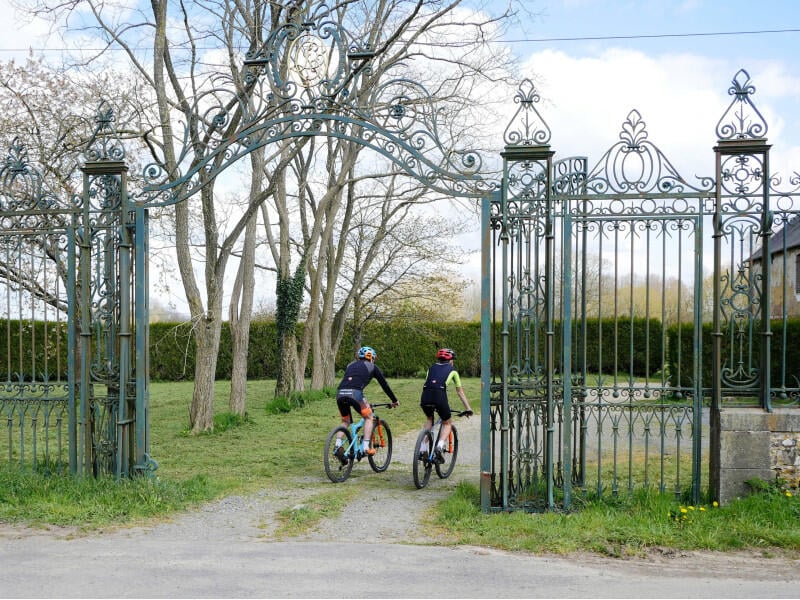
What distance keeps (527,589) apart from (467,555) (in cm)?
95

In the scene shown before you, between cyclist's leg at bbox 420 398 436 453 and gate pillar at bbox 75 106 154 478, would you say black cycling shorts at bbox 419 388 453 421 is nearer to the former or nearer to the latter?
cyclist's leg at bbox 420 398 436 453

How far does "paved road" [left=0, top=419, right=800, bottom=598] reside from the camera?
5770 mm

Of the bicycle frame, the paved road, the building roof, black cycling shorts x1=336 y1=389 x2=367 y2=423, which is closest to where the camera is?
the paved road

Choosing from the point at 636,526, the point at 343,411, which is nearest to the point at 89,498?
the point at 343,411

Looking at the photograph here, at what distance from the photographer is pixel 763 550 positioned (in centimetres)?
688

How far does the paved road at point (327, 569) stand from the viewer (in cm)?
577

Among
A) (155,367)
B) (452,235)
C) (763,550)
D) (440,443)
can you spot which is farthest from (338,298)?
(763,550)

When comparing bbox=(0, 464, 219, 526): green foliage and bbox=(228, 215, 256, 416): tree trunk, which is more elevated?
bbox=(228, 215, 256, 416): tree trunk

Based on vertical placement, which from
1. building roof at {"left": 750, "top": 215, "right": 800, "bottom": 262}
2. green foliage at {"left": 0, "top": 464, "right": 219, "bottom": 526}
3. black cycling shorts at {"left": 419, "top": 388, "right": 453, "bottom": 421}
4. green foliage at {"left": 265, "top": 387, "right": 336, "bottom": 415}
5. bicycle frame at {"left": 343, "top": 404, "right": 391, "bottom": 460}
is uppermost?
building roof at {"left": 750, "top": 215, "right": 800, "bottom": 262}

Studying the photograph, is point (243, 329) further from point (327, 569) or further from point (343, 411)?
point (327, 569)

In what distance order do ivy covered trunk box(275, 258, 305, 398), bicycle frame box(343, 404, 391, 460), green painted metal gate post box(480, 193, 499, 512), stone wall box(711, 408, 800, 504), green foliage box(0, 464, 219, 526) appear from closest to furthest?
stone wall box(711, 408, 800, 504)
green foliage box(0, 464, 219, 526)
green painted metal gate post box(480, 193, 499, 512)
bicycle frame box(343, 404, 391, 460)
ivy covered trunk box(275, 258, 305, 398)

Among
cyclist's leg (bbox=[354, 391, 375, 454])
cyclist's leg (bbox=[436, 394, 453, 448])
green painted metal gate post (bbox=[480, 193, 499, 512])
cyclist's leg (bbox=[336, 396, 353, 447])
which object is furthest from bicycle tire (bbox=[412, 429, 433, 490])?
green painted metal gate post (bbox=[480, 193, 499, 512])

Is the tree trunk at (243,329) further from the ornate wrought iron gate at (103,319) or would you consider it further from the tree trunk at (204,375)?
the ornate wrought iron gate at (103,319)

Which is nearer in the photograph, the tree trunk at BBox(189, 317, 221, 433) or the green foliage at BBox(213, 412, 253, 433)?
the tree trunk at BBox(189, 317, 221, 433)
